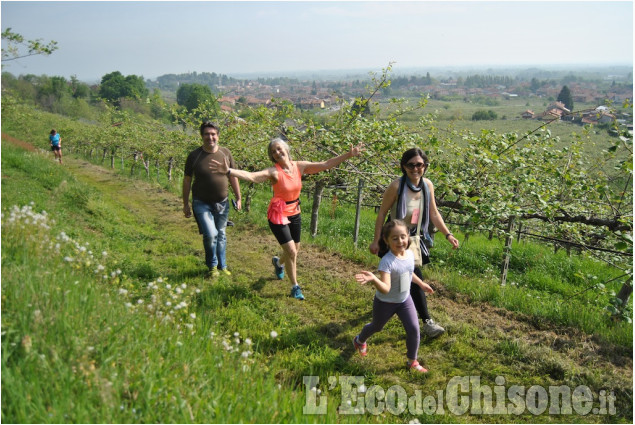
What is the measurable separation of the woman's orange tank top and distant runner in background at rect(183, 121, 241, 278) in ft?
2.63

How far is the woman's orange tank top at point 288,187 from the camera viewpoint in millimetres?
4730

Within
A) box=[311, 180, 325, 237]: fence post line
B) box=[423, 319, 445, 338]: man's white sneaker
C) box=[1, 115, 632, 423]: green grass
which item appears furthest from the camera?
box=[311, 180, 325, 237]: fence post line

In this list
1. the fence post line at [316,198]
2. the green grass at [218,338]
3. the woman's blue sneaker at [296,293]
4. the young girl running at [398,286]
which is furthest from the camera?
the fence post line at [316,198]

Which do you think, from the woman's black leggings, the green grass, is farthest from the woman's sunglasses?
the green grass

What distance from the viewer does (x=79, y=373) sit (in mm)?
2383

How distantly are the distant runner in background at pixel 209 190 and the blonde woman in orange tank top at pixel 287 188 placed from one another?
1.74 feet

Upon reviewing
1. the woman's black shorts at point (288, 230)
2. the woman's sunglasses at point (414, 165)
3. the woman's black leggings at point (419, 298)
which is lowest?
the woman's black leggings at point (419, 298)

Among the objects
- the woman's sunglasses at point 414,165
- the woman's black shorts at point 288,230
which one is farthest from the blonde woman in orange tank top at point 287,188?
the woman's sunglasses at point 414,165

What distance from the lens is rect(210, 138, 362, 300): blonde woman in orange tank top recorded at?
468 centimetres

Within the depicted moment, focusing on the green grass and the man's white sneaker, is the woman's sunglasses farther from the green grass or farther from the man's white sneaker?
the green grass

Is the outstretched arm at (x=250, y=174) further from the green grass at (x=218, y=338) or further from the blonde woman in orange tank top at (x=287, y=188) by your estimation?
the green grass at (x=218, y=338)

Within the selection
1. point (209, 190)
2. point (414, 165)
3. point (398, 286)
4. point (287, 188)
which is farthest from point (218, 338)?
point (209, 190)

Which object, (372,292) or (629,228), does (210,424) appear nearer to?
(372,292)

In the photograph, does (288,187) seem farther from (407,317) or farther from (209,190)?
(407,317)
